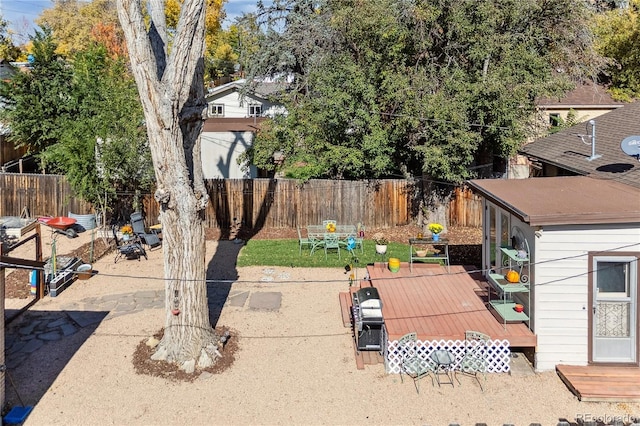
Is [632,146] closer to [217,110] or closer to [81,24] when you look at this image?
[217,110]

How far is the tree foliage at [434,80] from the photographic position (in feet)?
52.2

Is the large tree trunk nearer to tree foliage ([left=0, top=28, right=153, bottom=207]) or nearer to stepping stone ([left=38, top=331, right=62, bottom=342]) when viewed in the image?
stepping stone ([left=38, top=331, right=62, bottom=342])

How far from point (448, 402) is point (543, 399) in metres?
1.42

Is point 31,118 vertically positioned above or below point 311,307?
above

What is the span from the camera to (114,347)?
33.4 ft

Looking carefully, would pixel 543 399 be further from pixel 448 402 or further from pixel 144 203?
pixel 144 203

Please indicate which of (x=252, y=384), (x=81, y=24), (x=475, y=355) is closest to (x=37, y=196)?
(x=252, y=384)

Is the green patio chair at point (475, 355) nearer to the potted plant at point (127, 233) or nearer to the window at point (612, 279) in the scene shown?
the window at point (612, 279)

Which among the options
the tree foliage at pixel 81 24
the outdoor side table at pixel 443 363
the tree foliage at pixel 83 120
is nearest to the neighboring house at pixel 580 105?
the tree foliage at pixel 83 120

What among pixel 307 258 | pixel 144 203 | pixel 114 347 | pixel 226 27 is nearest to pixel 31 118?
pixel 144 203

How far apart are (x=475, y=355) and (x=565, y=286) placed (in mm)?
1855

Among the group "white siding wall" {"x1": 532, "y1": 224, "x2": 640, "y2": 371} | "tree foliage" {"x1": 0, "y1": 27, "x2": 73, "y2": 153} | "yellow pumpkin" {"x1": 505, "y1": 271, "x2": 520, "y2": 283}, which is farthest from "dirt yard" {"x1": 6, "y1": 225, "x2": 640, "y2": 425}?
"tree foliage" {"x1": 0, "y1": 27, "x2": 73, "y2": 153}

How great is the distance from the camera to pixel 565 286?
8.94m

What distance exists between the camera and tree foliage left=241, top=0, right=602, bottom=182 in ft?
52.2
